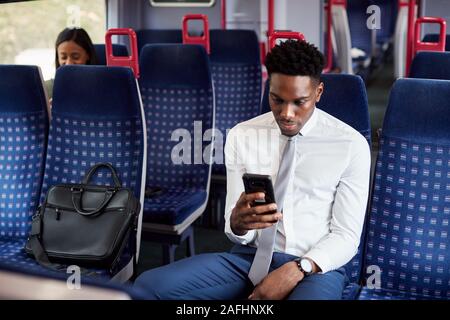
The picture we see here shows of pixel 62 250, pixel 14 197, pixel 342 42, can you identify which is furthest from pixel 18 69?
pixel 342 42

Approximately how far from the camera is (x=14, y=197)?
8.82ft

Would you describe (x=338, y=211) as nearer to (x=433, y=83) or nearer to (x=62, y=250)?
(x=433, y=83)

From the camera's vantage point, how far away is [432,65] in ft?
9.95

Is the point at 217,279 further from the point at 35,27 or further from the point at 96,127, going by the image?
the point at 35,27

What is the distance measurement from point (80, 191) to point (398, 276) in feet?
3.81

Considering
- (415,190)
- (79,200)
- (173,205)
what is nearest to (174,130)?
(173,205)

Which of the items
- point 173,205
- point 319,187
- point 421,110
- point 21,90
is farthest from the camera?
point 173,205

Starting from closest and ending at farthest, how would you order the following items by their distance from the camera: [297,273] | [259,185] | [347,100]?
[259,185]
[297,273]
[347,100]

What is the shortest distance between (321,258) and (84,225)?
3.06ft

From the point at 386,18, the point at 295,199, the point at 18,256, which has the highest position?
the point at 386,18

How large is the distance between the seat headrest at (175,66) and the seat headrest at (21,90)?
79 centimetres

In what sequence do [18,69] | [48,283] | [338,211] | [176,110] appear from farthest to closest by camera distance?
[176,110], [18,69], [338,211], [48,283]

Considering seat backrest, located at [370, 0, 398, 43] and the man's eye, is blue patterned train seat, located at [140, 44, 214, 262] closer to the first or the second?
the man's eye

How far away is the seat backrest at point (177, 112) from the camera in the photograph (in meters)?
3.23
